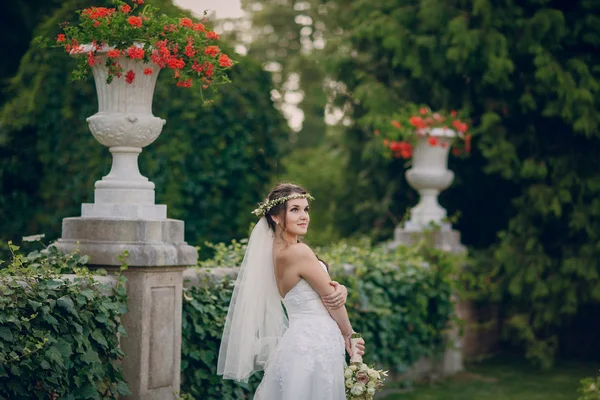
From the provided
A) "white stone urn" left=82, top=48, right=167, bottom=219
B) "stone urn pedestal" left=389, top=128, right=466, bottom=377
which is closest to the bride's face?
"white stone urn" left=82, top=48, right=167, bottom=219

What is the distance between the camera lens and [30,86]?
33.4 ft

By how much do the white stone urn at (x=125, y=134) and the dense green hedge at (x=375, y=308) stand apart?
30.1 inches

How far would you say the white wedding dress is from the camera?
460 cm

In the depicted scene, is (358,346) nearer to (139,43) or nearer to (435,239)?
(139,43)

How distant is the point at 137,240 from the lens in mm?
5043

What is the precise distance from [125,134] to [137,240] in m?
0.65

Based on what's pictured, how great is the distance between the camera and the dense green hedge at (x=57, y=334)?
164 inches

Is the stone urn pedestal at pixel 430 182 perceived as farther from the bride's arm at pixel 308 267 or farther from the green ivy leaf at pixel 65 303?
the green ivy leaf at pixel 65 303

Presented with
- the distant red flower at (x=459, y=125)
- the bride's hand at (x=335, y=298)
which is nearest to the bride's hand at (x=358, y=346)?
the bride's hand at (x=335, y=298)

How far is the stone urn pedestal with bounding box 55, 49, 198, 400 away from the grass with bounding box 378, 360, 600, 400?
10.2 ft

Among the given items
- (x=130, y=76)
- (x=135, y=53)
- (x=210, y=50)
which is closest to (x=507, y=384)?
(x=210, y=50)

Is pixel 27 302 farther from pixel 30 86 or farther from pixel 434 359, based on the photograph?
pixel 30 86

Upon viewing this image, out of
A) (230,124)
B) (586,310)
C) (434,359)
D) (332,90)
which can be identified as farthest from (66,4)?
(586,310)

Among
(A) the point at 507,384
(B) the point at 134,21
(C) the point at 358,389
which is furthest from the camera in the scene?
(A) the point at 507,384
